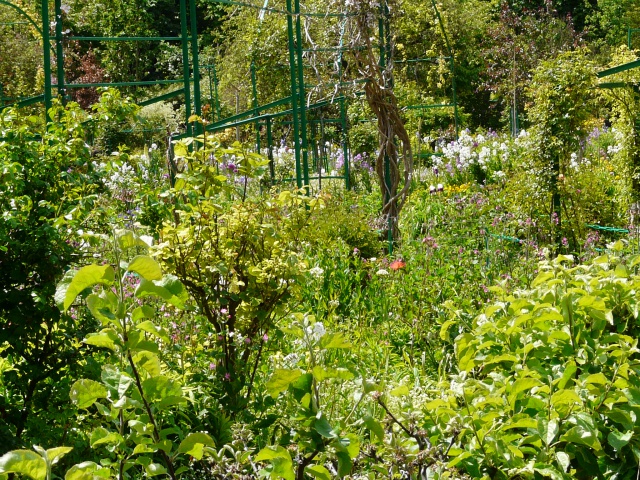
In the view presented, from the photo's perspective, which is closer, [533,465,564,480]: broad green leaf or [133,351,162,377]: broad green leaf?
[133,351,162,377]: broad green leaf

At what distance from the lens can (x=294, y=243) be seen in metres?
3.36

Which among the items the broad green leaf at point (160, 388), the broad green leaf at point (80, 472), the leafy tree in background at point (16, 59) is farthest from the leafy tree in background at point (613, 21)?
the broad green leaf at point (80, 472)

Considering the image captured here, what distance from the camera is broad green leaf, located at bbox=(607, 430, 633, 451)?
6.06ft

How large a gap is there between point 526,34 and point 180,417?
18335 millimetres

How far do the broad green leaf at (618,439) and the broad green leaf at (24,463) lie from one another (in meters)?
1.35

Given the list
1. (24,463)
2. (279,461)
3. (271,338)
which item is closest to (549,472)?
(279,461)

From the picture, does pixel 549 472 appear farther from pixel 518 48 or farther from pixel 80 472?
pixel 518 48

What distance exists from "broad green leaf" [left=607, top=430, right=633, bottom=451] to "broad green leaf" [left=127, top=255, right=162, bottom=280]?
3.93 ft

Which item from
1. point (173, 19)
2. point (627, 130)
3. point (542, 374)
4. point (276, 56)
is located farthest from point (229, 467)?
point (173, 19)

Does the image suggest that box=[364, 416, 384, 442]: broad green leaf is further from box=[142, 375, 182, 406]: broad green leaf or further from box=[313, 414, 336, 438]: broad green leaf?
box=[142, 375, 182, 406]: broad green leaf

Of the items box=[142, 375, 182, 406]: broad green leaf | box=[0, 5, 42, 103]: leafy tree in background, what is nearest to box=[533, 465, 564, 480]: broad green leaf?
box=[142, 375, 182, 406]: broad green leaf

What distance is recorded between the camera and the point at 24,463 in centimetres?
102

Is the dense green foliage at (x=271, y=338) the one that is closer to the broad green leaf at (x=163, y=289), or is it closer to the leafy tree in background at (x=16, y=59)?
the broad green leaf at (x=163, y=289)

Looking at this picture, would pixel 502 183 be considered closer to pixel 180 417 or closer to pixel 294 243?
pixel 294 243
